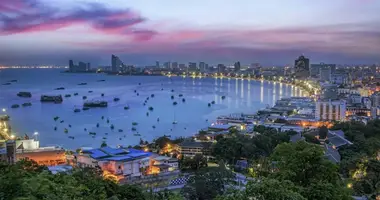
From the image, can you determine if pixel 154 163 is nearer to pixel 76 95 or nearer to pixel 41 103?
pixel 41 103

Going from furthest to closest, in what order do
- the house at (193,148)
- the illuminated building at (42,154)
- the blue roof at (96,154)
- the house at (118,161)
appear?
the house at (193,148), the illuminated building at (42,154), the blue roof at (96,154), the house at (118,161)

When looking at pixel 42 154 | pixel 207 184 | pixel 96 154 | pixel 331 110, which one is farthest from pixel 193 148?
pixel 331 110

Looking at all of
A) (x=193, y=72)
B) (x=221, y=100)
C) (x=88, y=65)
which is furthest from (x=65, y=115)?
(x=88, y=65)

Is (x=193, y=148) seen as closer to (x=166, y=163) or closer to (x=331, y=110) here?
(x=166, y=163)

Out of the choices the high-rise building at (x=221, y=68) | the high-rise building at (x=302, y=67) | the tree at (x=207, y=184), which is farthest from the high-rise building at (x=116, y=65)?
the tree at (x=207, y=184)

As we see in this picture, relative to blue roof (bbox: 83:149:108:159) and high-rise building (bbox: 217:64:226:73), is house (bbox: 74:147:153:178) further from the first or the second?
high-rise building (bbox: 217:64:226:73)

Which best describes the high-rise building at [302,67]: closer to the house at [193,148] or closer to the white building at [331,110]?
the white building at [331,110]

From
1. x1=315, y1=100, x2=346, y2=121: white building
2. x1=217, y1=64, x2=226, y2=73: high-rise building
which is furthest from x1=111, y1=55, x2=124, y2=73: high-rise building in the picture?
x1=315, y1=100, x2=346, y2=121: white building
